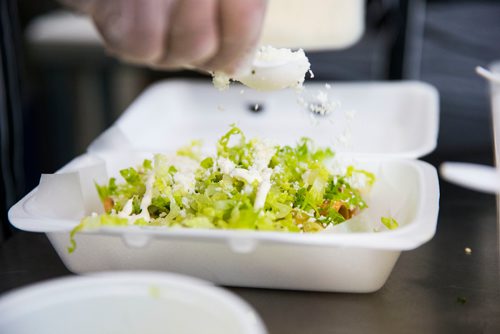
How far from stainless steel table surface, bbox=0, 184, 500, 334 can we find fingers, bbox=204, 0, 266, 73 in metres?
0.31

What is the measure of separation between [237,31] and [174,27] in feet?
0.19

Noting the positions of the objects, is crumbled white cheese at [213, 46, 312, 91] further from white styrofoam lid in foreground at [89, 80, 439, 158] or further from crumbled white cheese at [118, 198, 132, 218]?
white styrofoam lid in foreground at [89, 80, 439, 158]

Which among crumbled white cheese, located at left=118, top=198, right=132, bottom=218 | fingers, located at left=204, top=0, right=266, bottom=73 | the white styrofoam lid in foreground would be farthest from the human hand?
the white styrofoam lid in foreground

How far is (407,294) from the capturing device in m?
0.92

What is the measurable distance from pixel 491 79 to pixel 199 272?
518 mm

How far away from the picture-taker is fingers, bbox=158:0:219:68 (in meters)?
0.65

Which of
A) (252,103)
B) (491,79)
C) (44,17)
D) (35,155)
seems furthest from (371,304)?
(44,17)

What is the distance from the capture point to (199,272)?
89 cm

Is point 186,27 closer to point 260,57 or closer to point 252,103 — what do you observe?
point 260,57

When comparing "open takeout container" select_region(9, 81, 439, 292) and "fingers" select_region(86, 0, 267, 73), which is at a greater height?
"fingers" select_region(86, 0, 267, 73)

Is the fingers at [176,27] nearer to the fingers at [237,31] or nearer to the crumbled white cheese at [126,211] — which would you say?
the fingers at [237,31]

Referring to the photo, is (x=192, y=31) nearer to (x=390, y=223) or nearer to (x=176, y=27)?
(x=176, y=27)

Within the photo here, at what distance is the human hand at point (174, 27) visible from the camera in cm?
65

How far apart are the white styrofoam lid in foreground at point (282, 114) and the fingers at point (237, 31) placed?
0.77 meters
